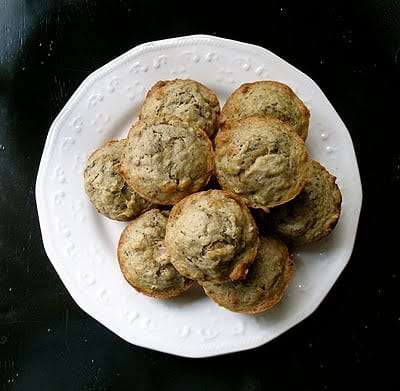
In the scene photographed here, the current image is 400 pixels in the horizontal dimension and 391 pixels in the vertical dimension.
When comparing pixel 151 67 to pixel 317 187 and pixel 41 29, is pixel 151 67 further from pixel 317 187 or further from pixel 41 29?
pixel 317 187

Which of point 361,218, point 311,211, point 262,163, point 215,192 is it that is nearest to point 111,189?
point 215,192

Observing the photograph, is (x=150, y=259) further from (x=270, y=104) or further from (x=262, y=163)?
(x=270, y=104)

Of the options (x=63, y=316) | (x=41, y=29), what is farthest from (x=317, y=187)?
(x=41, y=29)

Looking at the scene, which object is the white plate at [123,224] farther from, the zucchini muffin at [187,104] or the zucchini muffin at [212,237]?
the zucchini muffin at [212,237]

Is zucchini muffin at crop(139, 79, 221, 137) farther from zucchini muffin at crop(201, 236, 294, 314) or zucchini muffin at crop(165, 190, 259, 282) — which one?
zucchini muffin at crop(201, 236, 294, 314)

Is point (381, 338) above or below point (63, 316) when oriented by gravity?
above

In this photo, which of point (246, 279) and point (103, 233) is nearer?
point (246, 279)

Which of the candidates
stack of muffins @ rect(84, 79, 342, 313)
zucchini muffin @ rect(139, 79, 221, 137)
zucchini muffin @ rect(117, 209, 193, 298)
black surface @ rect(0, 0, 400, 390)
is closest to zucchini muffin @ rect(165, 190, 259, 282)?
stack of muffins @ rect(84, 79, 342, 313)
